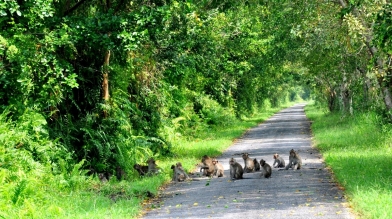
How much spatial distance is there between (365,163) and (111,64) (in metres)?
8.03

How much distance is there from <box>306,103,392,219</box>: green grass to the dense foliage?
1600 millimetres

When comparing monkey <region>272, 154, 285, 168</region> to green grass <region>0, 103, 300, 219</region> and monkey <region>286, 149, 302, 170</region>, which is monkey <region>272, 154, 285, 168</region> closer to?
monkey <region>286, 149, 302, 170</region>

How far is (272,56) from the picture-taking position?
38188 millimetres

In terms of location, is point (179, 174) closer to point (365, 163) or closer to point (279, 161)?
point (279, 161)

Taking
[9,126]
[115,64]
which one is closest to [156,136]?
[115,64]

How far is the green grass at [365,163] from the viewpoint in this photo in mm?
12352

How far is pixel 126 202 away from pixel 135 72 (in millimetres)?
10479

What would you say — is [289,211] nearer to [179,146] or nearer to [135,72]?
[135,72]

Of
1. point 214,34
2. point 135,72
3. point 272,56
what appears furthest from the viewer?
point 272,56

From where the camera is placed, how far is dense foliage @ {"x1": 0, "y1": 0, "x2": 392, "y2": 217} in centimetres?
1585

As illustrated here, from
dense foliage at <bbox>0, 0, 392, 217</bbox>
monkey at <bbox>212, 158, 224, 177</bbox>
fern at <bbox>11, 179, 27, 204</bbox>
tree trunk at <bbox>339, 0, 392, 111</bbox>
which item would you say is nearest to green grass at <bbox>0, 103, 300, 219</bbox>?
fern at <bbox>11, 179, 27, 204</bbox>

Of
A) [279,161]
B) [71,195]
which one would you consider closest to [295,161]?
[279,161]

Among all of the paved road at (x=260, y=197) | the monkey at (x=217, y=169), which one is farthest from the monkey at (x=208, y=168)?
the paved road at (x=260, y=197)

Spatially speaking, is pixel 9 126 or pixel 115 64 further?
pixel 115 64
